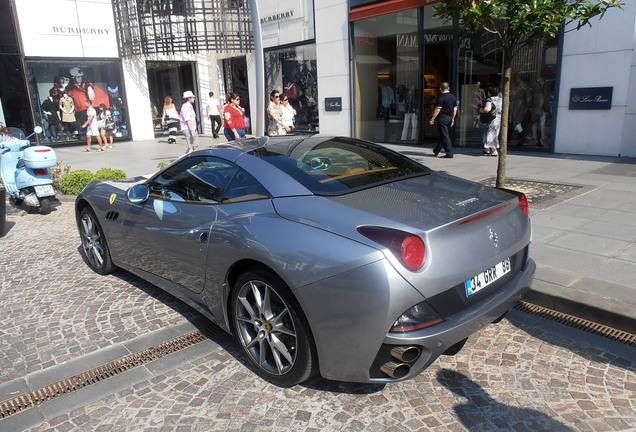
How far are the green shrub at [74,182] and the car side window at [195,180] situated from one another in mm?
5679

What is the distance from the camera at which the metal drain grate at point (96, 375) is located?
304 centimetres

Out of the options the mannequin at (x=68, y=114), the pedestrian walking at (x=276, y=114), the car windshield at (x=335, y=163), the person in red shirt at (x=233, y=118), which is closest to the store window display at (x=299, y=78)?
the pedestrian walking at (x=276, y=114)

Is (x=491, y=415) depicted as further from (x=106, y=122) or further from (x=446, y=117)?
(x=106, y=122)

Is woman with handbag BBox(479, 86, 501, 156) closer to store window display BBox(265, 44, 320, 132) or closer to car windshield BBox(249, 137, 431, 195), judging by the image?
store window display BBox(265, 44, 320, 132)

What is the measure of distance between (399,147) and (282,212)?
1178 centimetres

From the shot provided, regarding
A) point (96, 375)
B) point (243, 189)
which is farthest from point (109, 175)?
point (243, 189)

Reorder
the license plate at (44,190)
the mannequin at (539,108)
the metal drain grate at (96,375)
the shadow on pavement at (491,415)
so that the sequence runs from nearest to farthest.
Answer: the shadow on pavement at (491,415) < the metal drain grate at (96,375) < the license plate at (44,190) < the mannequin at (539,108)

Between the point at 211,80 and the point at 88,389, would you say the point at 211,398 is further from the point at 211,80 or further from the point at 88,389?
the point at 211,80

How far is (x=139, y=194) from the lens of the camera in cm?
417

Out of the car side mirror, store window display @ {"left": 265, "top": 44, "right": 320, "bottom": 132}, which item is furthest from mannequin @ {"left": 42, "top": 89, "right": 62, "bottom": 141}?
the car side mirror

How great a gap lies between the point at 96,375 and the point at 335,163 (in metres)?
2.21

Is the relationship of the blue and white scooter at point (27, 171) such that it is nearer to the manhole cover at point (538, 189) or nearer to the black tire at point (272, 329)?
the black tire at point (272, 329)

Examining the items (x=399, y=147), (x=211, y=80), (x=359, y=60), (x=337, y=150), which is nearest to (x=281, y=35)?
(x=359, y=60)

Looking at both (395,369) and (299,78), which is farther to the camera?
(299,78)
